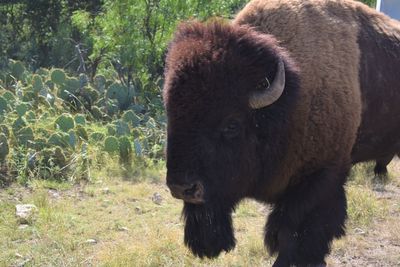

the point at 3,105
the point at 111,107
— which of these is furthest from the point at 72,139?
the point at 111,107

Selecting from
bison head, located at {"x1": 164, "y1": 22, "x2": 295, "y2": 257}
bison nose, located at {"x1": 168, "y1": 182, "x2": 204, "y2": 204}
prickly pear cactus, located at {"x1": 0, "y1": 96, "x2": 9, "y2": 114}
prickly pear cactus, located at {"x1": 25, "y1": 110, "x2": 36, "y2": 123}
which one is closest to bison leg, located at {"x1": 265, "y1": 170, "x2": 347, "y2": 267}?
bison head, located at {"x1": 164, "y1": 22, "x2": 295, "y2": 257}

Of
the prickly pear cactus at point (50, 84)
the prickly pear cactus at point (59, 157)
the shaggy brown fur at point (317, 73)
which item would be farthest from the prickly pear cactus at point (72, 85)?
the shaggy brown fur at point (317, 73)

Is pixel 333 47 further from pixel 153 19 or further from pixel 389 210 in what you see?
pixel 153 19

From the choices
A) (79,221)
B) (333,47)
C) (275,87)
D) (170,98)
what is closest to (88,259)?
(79,221)

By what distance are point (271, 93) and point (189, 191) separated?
793 millimetres

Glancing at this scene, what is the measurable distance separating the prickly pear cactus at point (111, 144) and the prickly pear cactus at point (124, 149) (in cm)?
6

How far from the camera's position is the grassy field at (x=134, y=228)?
16.9 feet

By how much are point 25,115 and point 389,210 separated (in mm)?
4678

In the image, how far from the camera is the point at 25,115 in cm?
834

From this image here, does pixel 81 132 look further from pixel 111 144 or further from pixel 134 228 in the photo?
pixel 134 228

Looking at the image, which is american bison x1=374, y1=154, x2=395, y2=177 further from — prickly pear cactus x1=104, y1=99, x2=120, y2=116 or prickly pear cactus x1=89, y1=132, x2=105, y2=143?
prickly pear cactus x1=104, y1=99, x2=120, y2=116

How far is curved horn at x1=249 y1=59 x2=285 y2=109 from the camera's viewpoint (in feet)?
12.9

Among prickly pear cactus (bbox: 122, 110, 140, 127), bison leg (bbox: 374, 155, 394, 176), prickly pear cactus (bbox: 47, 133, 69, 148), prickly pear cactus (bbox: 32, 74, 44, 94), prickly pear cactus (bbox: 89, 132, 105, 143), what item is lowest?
prickly pear cactus (bbox: 122, 110, 140, 127)

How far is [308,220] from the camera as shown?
4.47 m
